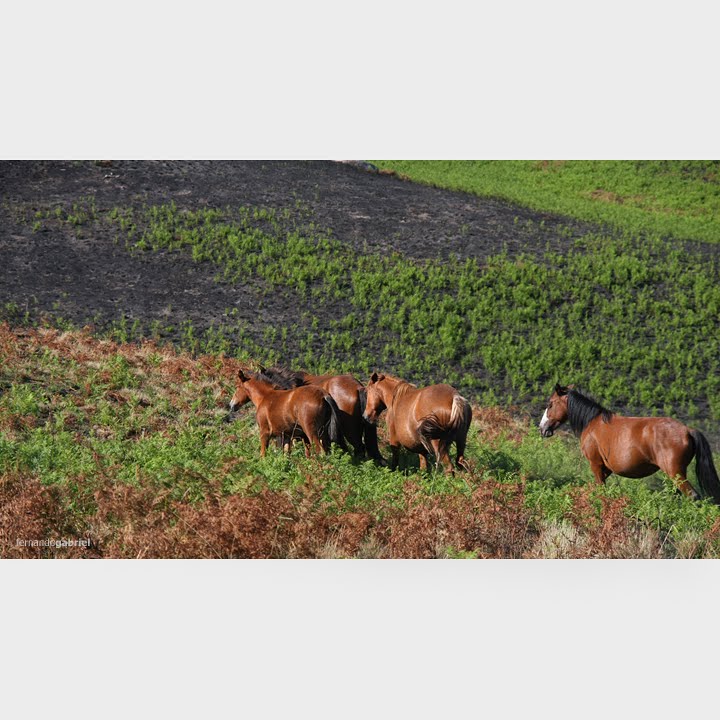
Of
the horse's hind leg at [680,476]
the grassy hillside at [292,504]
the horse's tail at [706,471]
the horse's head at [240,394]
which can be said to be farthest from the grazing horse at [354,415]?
the horse's tail at [706,471]

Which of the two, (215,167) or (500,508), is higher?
(215,167)

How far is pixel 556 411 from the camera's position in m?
13.2

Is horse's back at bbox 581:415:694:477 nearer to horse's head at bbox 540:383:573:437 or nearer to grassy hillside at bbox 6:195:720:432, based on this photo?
horse's head at bbox 540:383:573:437

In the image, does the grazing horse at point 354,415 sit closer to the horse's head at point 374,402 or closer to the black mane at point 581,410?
the horse's head at point 374,402

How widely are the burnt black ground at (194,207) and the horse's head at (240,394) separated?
10.1 feet

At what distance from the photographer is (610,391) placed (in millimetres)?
13844

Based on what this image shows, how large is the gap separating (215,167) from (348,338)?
5153 millimetres

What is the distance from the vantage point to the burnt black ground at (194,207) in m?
16.1

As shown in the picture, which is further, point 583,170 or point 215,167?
point 215,167

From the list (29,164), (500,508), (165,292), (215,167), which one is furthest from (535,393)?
(29,164)

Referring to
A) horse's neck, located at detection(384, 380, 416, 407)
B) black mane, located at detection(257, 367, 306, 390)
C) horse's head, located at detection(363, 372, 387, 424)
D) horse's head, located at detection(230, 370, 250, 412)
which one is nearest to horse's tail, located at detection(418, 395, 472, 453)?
horse's neck, located at detection(384, 380, 416, 407)

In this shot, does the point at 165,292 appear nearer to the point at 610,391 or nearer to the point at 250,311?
the point at 250,311
